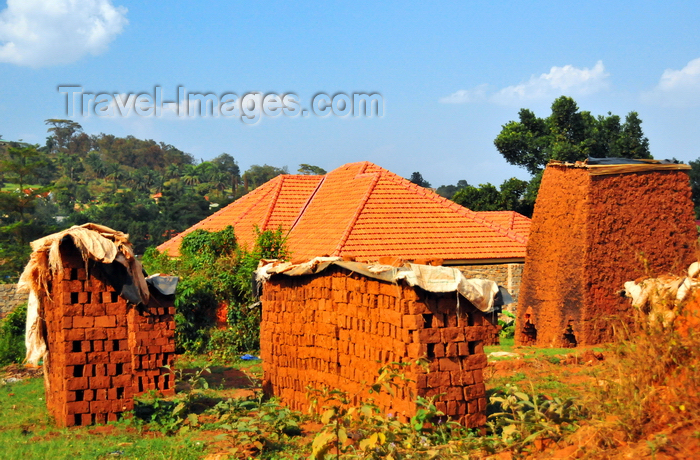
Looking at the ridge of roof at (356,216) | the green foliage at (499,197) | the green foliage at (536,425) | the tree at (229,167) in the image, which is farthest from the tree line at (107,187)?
the green foliage at (536,425)

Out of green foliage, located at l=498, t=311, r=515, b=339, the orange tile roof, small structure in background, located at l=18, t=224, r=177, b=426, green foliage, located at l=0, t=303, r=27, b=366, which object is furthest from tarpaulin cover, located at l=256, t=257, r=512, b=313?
green foliage, located at l=0, t=303, r=27, b=366

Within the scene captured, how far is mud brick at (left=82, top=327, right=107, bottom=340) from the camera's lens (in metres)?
7.48

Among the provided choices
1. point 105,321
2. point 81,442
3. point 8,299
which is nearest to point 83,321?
point 105,321

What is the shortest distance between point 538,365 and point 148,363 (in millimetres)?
5783

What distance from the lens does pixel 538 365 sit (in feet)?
31.6

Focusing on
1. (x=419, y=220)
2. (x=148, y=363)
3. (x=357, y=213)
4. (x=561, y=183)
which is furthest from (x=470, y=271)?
(x=148, y=363)

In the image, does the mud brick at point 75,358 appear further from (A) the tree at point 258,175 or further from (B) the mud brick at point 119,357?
(A) the tree at point 258,175

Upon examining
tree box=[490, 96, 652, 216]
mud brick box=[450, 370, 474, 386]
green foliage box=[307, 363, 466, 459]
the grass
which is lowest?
the grass

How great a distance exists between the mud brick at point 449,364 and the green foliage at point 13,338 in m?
10.2

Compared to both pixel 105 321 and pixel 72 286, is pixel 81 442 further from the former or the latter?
pixel 72 286

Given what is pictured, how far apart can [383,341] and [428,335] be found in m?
0.59

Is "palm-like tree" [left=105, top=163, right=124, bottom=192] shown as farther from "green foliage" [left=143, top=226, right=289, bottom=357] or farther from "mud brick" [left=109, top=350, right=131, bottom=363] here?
"mud brick" [left=109, top=350, right=131, bottom=363]

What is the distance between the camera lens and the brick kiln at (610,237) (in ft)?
36.1

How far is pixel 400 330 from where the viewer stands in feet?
20.8
